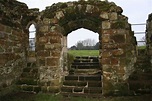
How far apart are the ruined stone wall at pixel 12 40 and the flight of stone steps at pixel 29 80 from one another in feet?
0.67

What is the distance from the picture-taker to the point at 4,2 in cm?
630

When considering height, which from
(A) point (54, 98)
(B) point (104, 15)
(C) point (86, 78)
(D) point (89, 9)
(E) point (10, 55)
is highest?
(D) point (89, 9)

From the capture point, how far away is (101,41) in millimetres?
6000

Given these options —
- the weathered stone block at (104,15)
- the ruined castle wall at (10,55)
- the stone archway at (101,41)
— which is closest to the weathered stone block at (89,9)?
the stone archway at (101,41)

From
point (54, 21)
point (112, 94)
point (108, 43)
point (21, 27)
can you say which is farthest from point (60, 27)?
point (112, 94)

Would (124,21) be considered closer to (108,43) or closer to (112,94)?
(108,43)

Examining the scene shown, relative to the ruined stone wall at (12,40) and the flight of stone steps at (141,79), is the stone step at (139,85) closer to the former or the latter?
the flight of stone steps at (141,79)

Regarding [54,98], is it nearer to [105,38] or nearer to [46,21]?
[105,38]

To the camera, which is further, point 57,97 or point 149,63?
point 149,63

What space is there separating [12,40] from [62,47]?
1.90m

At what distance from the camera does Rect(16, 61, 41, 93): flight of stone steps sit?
21.0ft

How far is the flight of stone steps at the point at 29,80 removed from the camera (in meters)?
6.39

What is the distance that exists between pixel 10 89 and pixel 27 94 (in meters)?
0.73

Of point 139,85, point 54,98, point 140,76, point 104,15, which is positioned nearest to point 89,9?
point 104,15
